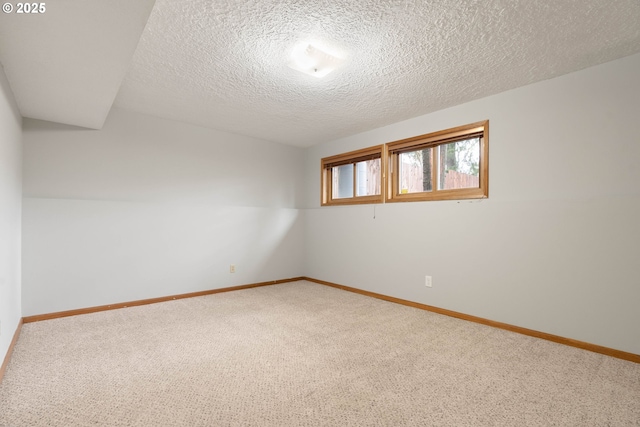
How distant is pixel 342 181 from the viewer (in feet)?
16.3

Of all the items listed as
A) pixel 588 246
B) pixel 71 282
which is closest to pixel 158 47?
pixel 71 282

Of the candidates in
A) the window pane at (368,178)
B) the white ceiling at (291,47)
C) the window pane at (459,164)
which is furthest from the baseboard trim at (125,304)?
the window pane at (459,164)

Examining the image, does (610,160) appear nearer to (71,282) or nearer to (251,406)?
(251,406)

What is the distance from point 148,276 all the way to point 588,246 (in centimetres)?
450

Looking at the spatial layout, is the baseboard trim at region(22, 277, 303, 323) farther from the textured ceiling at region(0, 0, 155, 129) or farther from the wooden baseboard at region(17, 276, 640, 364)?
the textured ceiling at region(0, 0, 155, 129)

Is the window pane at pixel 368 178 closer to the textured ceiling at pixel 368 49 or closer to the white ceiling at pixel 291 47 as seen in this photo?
the textured ceiling at pixel 368 49

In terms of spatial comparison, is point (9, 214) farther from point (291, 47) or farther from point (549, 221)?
point (549, 221)

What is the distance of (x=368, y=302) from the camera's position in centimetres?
385

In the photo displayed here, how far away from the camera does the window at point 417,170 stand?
327 cm

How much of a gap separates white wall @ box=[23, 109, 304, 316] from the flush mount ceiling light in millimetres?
2309

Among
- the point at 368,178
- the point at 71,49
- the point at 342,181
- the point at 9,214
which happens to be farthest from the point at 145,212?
the point at 368,178

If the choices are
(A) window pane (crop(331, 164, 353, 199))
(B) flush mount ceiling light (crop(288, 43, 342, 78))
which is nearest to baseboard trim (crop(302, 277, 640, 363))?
(A) window pane (crop(331, 164, 353, 199))

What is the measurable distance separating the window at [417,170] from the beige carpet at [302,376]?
1491mm

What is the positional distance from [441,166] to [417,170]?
33cm
